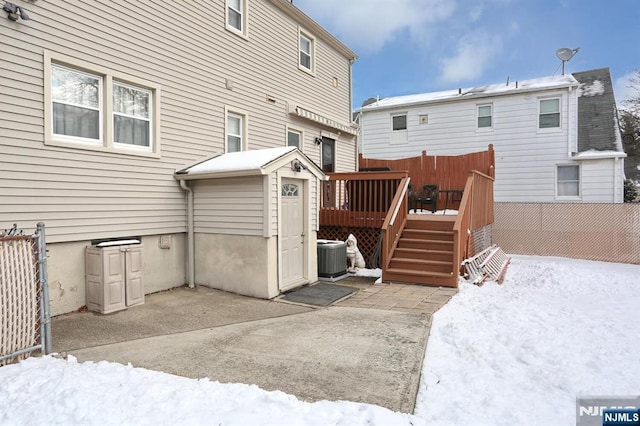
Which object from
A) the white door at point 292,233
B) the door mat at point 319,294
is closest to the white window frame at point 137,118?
the white door at point 292,233

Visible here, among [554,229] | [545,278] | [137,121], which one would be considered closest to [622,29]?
[554,229]

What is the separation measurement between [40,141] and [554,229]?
13.2 metres

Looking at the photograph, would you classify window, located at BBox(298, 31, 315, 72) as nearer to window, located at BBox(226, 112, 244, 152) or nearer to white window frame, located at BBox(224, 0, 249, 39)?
white window frame, located at BBox(224, 0, 249, 39)

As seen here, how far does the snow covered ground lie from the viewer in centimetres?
275

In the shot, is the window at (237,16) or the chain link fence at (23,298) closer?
the chain link fence at (23,298)

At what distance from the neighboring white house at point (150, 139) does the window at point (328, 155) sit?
9.41 feet

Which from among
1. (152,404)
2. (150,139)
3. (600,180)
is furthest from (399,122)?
(152,404)

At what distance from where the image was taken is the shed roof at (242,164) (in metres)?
6.55

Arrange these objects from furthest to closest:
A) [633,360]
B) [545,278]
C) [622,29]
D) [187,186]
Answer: [622,29]
[545,278]
[187,186]
[633,360]

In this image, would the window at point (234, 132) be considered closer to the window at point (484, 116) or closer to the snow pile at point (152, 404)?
the snow pile at point (152, 404)

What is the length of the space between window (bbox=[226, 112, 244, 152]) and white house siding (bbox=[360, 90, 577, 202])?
943 centimetres

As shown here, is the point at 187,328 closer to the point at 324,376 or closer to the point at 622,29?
the point at 324,376

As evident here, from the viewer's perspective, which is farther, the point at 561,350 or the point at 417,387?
the point at 561,350

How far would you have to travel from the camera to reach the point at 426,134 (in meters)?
16.4
